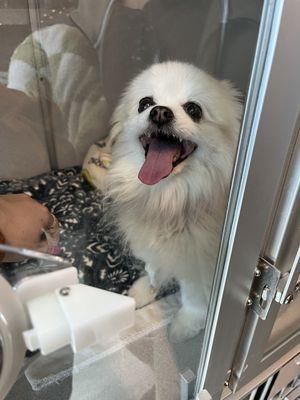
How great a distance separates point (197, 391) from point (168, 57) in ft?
2.70

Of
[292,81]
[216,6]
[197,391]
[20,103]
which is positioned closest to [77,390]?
[197,391]

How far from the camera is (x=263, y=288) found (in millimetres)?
627

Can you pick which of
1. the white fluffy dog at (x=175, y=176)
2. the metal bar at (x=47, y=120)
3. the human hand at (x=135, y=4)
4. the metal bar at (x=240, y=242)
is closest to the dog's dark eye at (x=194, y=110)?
the white fluffy dog at (x=175, y=176)

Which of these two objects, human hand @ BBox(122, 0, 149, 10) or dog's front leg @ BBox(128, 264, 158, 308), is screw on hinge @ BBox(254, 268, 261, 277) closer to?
dog's front leg @ BBox(128, 264, 158, 308)

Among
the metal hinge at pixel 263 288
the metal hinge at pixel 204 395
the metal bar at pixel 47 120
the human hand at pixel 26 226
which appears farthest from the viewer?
the metal bar at pixel 47 120

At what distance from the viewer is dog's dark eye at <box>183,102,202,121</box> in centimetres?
83

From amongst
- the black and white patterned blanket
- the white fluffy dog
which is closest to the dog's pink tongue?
the white fluffy dog

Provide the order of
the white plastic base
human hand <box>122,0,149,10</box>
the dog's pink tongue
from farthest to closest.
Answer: human hand <box>122,0,149,10</box> < the dog's pink tongue < the white plastic base

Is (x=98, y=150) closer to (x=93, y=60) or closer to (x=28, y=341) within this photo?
(x=93, y=60)

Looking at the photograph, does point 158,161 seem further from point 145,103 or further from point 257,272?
point 257,272

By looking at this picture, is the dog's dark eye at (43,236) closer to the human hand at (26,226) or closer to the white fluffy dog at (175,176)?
the human hand at (26,226)

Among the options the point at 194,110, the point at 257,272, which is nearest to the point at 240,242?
the point at 257,272

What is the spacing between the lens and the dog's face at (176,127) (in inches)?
31.4

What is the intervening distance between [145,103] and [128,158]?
5.6 inches
